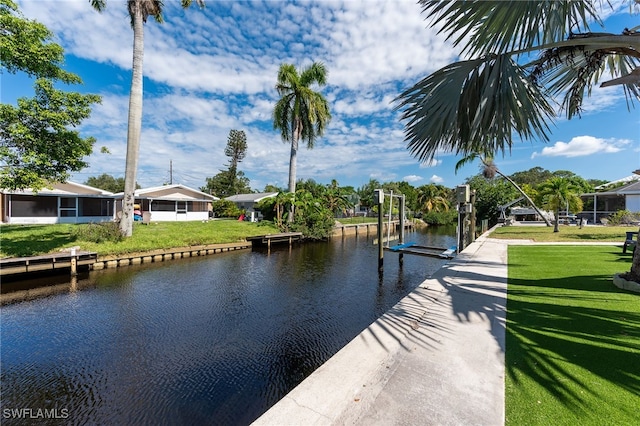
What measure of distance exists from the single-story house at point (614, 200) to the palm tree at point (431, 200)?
64.3 ft

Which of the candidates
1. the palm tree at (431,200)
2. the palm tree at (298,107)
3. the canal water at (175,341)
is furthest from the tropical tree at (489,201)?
the canal water at (175,341)

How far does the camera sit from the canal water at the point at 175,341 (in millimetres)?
4008

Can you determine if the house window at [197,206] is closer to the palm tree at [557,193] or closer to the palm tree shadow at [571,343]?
the palm tree shadow at [571,343]

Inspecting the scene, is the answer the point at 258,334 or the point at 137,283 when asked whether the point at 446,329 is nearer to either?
the point at 258,334

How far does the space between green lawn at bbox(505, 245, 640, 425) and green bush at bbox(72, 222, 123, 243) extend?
15613 millimetres

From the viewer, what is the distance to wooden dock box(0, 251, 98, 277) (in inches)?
370

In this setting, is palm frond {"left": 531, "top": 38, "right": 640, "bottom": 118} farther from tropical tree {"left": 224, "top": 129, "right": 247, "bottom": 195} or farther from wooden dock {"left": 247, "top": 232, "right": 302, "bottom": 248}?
tropical tree {"left": 224, "top": 129, "right": 247, "bottom": 195}

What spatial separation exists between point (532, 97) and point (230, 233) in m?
17.5

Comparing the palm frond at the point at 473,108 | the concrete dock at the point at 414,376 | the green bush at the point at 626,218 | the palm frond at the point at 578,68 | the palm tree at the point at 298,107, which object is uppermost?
the palm tree at the point at 298,107

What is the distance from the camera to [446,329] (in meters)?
4.11

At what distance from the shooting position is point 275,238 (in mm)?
19531

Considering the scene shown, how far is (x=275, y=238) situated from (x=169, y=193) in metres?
11.9

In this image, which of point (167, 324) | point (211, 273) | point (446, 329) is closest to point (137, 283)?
point (211, 273)

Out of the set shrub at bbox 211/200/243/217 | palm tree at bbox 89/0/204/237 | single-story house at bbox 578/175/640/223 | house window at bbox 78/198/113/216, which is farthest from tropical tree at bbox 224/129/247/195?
single-story house at bbox 578/175/640/223
